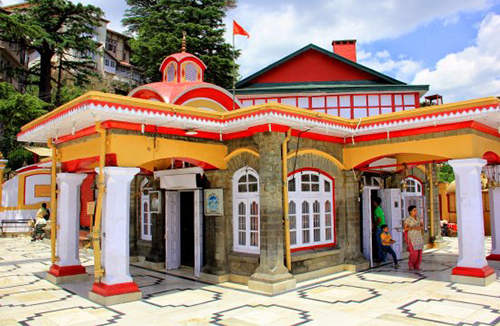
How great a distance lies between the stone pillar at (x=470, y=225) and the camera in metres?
8.02

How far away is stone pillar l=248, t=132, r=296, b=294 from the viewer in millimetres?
7795

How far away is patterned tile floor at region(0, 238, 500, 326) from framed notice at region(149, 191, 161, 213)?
176 cm

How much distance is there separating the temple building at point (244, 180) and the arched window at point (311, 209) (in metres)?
0.03

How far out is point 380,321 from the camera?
232 inches

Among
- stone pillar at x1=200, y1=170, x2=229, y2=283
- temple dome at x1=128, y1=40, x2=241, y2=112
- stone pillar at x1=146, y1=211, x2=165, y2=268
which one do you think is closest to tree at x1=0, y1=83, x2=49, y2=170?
temple dome at x1=128, y1=40, x2=241, y2=112

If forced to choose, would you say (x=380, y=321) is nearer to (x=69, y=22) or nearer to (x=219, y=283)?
(x=219, y=283)

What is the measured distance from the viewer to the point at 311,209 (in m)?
9.17

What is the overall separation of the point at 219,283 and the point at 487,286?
527cm

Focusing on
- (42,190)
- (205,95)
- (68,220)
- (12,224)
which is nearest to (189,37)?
(42,190)

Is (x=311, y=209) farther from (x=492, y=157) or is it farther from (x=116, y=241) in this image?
(x=492, y=157)

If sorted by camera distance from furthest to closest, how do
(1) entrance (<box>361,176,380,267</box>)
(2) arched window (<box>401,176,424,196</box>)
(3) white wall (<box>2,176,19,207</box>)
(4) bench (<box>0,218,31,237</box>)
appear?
(3) white wall (<box>2,176,19,207</box>) → (4) bench (<box>0,218,31,237</box>) → (2) arched window (<box>401,176,424,196</box>) → (1) entrance (<box>361,176,380,267</box>)

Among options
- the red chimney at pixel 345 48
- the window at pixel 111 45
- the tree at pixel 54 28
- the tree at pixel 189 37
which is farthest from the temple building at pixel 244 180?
the window at pixel 111 45

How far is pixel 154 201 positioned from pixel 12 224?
1221 cm

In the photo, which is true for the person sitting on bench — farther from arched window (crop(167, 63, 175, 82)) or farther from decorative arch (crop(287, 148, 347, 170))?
decorative arch (crop(287, 148, 347, 170))
